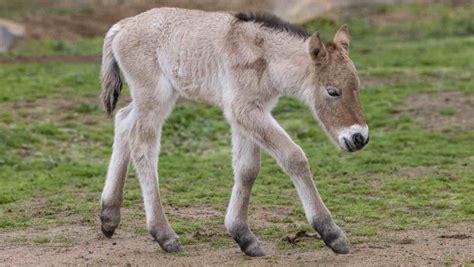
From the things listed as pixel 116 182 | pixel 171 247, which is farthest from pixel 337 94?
pixel 116 182

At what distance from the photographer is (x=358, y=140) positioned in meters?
7.75

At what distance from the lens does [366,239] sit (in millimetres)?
8625

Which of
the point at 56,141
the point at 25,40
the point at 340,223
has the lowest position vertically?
the point at 25,40

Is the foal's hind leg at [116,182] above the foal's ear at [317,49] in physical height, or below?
below

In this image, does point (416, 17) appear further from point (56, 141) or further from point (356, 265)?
point (356, 265)

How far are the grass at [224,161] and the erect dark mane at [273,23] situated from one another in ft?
5.74

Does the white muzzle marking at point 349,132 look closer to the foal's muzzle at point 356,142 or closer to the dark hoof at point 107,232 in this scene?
the foal's muzzle at point 356,142

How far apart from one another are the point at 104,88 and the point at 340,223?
2471mm

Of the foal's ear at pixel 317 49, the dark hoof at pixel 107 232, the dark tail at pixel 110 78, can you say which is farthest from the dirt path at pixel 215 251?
the foal's ear at pixel 317 49

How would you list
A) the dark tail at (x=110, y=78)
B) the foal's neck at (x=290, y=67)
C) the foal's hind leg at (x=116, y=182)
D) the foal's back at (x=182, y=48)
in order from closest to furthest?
the foal's neck at (x=290, y=67)
the foal's back at (x=182, y=48)
the foal's hind leg at (x=116, y=182)
the dark tail at (x=110, y=78)

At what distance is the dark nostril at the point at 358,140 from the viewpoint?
774cm

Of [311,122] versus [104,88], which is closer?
[104,88]

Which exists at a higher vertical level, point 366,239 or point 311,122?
point 366,239

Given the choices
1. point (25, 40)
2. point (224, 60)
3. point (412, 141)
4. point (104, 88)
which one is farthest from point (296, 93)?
point (25, 40)
